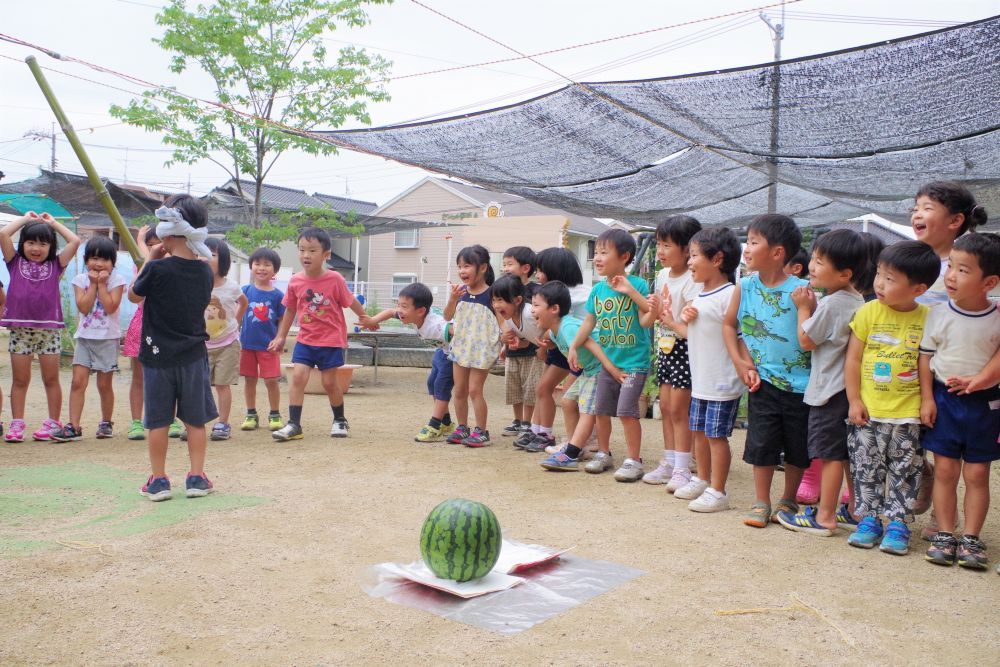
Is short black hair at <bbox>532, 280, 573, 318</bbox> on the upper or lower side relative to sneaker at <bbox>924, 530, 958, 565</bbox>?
upper

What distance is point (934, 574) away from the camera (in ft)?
11.0

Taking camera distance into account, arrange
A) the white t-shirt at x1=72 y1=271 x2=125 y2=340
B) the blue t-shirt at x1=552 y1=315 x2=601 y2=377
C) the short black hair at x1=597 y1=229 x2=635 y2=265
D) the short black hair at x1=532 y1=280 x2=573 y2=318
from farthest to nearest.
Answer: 1. the white t-shirt at x1=72 y1=271 x2=125 y2=340
2. the short black hair at x1=532 y1=280 x2=573 y2=318
3. the blue t-shirt at x1=552 y1=315 x2=601 y2=377
4. the short black hair at x1=597 y1=229 x2=635 y2=265

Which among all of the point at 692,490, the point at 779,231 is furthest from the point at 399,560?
the point at 779,231

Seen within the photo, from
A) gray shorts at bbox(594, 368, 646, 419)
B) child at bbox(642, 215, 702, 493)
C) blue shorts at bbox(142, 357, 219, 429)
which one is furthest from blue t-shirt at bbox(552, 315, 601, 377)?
blue shorts at bbox(142, 357, 219, 429)

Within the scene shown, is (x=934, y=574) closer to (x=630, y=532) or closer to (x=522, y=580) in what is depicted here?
(x=630, y=532)

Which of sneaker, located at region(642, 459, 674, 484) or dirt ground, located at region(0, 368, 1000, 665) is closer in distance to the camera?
dirt ground, located at region(0, 368, 1000, 665)

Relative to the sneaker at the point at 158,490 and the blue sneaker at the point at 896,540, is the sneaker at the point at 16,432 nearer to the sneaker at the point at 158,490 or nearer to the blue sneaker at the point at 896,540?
the sneaker at the point at 158,490

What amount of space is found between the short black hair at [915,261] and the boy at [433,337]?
3450 millimetres

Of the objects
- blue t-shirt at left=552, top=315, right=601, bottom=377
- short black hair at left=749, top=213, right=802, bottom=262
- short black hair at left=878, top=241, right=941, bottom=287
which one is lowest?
blue t-shirt at left=552, top=315, right=601, bottom=377

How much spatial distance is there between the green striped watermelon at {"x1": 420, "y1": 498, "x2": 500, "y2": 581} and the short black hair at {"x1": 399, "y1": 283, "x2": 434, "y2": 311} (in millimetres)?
3471

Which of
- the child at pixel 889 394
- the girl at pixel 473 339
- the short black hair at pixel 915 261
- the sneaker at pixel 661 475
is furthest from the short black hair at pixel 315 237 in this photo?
the short black hair at pixel 915 261

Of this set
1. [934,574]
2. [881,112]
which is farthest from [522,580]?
[881,112]

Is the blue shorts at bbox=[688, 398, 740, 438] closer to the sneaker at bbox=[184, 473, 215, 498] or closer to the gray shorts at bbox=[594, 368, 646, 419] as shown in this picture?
the gray shorts at bbox=[594, 368, 646, 419]

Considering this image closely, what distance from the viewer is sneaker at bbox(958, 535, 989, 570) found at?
3.41 meters
